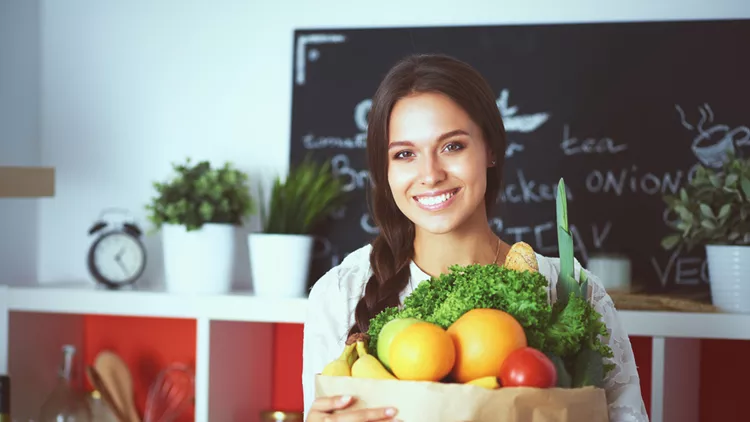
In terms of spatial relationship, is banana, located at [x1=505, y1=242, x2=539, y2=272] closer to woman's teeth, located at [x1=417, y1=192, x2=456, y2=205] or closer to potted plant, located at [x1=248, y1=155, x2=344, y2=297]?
woman's teeth, located at [x1=417, y1=192, x2=456, y2=205]

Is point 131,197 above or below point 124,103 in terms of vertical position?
below

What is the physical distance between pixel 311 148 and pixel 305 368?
3.26 ft

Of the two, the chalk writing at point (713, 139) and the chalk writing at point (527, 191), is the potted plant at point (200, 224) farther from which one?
the chalk writing at point (713, 139)

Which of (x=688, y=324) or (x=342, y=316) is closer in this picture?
(x=342, y=316)

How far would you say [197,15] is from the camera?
7.84ft

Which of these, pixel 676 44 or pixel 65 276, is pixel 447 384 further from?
pixel 65 276

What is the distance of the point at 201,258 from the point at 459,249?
89 centimetres

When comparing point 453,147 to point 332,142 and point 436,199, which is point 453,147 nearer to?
point 436,199

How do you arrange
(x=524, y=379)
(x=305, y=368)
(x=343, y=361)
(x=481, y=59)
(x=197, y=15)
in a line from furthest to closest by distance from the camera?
(x=197, y=15) → (x=481, y=59) → (x=305, y=368) → (x=343, y=361) → (x=524, y=379)

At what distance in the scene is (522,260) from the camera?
1.06 meters

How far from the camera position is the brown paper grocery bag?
85 centimetres

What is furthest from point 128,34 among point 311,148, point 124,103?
point 311,148

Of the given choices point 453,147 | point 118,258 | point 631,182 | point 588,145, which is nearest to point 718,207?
point 631,182

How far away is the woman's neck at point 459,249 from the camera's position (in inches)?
56.6
